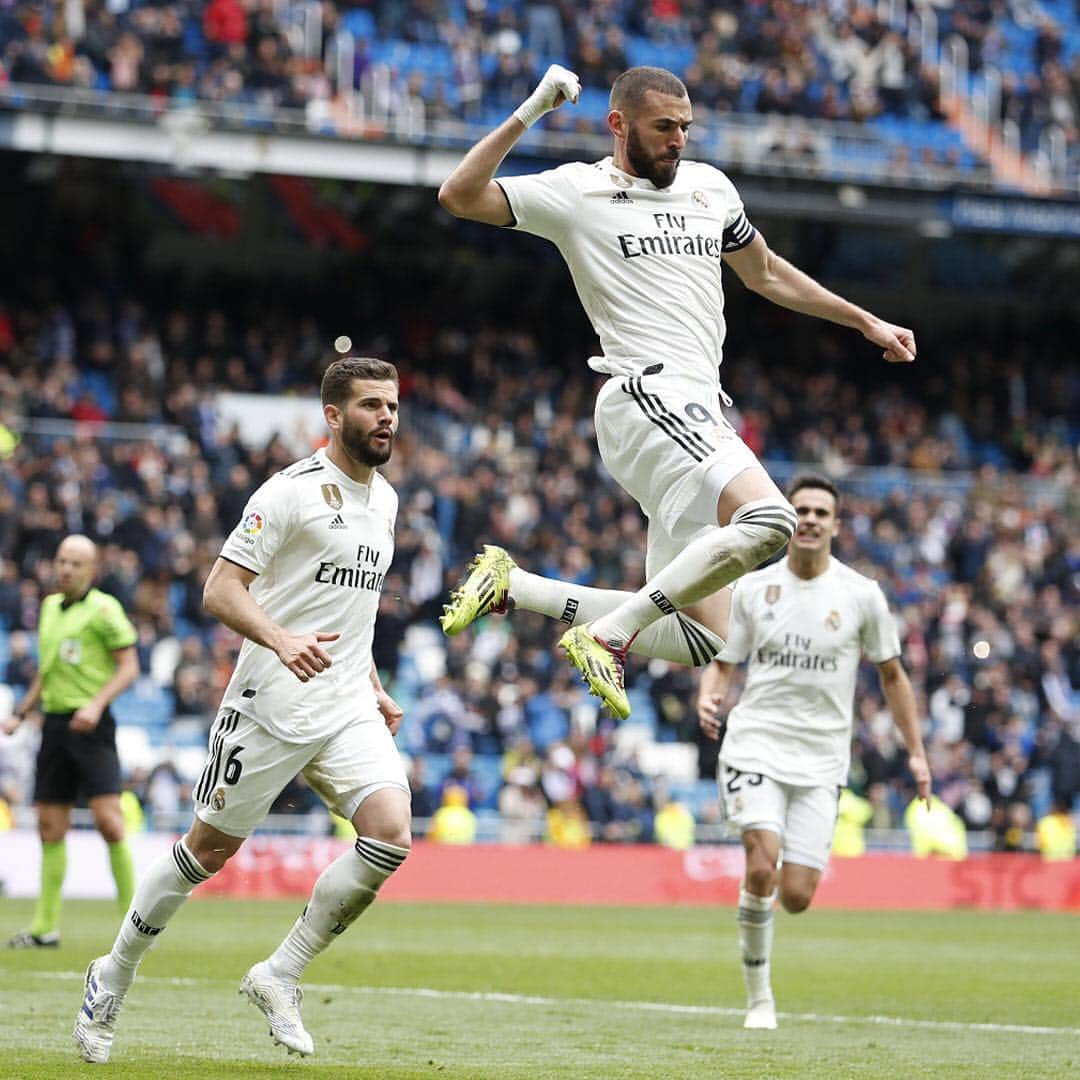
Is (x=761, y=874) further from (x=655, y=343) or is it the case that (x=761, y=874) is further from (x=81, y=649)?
(x=81, y=649)

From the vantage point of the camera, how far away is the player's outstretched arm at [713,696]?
1123 centimetres

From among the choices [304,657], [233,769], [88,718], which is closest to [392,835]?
[233,769]

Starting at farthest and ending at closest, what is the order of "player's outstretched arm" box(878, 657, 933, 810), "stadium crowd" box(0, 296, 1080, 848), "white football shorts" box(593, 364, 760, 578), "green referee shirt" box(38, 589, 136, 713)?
"stadium crowd" box(0, 296, 1080, 848) → "green referee shirt" box(38, 589, 136, 713) → "player's outstretched arm" box(878, 657, 933, 810) → "white football shorts" box(593, 364, 760, 578)

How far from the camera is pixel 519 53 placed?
31047mm

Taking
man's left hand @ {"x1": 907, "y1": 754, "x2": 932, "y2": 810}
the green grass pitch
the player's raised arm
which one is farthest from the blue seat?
the player's raised arm

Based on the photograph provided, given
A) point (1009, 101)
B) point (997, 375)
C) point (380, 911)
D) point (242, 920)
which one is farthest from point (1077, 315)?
point (242, 920)

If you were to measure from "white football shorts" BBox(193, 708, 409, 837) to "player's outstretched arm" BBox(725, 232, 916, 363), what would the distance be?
2.51 meters

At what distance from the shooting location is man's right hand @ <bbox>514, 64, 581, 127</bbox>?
7.89 meters

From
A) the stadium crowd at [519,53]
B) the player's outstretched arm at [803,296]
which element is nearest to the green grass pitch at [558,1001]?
the player's outstretched arm at [803,296]

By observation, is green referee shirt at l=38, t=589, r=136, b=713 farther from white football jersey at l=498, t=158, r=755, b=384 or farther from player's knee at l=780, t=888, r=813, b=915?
white football jersey at l=498, t=158, r=755, b=384

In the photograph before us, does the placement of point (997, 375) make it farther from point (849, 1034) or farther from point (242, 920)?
point (849, 1034)

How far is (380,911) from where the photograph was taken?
2066cm

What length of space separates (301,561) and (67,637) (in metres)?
6.20

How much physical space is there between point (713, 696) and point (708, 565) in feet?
10.9
